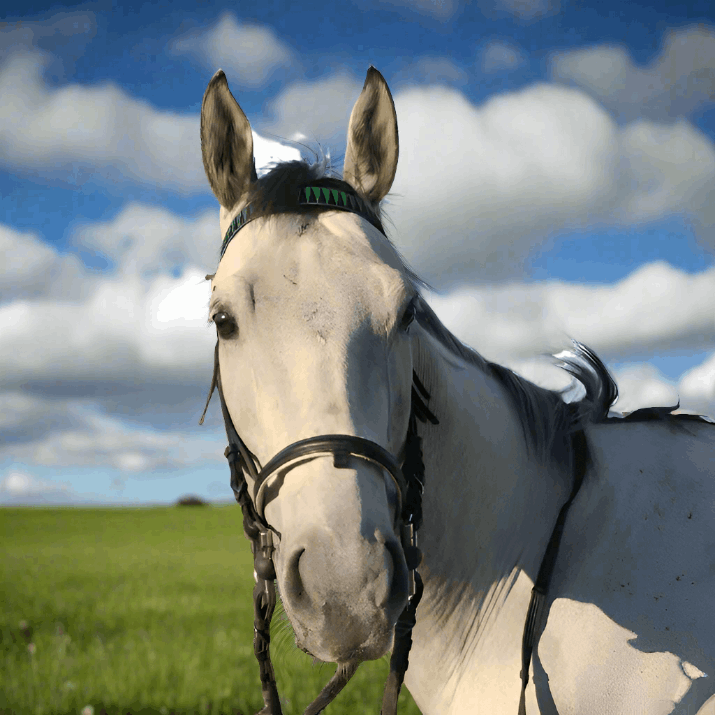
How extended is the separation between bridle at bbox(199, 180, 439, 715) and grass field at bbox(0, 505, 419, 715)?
1.06ft

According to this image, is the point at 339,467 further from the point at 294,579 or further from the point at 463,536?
the point at 463,536

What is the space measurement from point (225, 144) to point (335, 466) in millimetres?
1655

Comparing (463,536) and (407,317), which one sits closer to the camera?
(407,317)

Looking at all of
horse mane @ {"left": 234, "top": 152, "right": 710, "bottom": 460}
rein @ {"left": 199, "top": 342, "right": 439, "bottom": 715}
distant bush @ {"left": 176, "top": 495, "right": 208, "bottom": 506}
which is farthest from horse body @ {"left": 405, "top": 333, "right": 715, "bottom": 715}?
distant bush @ {"left": 176, "top": 495, "right": 208, "bottom": 506}

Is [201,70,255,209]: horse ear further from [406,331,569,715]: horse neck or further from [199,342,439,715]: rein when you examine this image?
[406,331,569,715]: horse neck

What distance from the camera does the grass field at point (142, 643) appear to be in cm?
574

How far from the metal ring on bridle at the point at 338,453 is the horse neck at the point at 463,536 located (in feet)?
2.16

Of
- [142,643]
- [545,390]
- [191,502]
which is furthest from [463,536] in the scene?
[191,502]

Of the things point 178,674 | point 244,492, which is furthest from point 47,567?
point 244,492

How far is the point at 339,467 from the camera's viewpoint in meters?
1.71

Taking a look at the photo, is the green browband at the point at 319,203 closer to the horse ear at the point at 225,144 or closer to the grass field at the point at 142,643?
the horse ear at the point at 225,144

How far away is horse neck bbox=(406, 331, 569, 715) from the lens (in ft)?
8.18

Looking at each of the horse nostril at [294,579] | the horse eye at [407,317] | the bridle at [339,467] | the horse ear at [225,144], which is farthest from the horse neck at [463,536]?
the horse ear at [225,144]

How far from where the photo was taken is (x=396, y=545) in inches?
65.6
